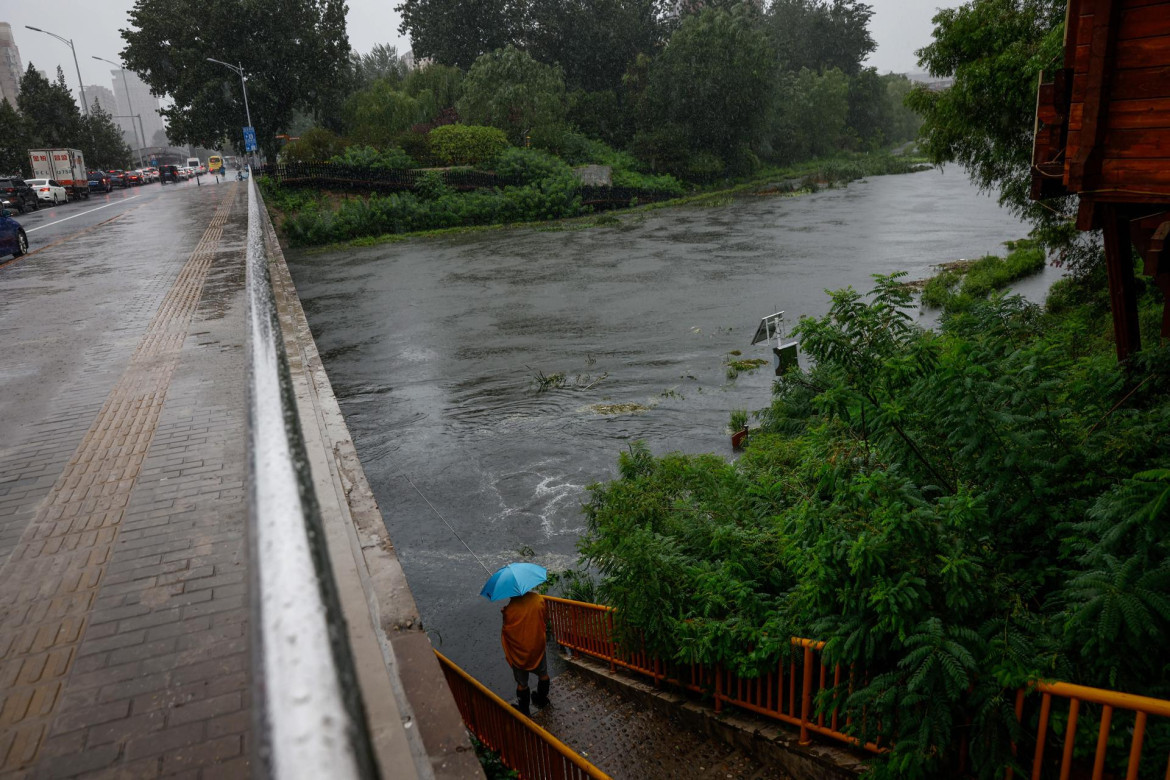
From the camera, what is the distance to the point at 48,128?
57.3 m

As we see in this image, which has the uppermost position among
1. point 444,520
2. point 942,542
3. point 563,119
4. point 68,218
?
point 563,119

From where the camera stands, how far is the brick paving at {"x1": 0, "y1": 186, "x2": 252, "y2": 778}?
336cm

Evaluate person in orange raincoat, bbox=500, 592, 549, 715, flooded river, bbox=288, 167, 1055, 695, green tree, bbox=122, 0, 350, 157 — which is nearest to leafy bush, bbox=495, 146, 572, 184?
flooded river, bbox=288, 167, 1055, 695

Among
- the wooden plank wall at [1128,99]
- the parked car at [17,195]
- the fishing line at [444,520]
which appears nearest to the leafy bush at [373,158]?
the parked car at [17,195]

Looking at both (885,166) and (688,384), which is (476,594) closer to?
(688,384)

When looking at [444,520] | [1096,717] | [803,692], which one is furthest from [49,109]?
[1096,717]

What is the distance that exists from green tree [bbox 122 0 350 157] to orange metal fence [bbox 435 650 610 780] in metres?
48.9

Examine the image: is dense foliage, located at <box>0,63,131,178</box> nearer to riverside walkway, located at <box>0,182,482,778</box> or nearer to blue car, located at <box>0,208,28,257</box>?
blue car, located at <box>0,208,28,257</box>

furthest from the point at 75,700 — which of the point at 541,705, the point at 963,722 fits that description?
the point at 541,705

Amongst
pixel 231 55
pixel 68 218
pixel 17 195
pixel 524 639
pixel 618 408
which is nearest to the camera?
pixel 524 639

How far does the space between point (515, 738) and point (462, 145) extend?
158 feet

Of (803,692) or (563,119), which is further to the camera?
(563,119)

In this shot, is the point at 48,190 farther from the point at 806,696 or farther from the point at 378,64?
the point at 378,64

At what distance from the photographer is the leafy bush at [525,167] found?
49156 millimetres
